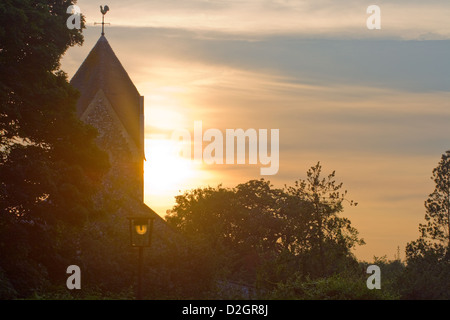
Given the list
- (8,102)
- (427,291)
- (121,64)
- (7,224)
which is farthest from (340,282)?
(427,291)

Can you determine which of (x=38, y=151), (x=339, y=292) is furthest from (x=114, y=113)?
(x=339, y=292)

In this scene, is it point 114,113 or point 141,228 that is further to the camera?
point 114,113

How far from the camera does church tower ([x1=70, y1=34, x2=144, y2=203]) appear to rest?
43.7 meters

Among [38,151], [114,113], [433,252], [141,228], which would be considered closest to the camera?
[141,228]

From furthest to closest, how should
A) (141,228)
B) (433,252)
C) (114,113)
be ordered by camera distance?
(433,252), (114,113), (141,228)

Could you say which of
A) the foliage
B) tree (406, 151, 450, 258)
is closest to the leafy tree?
tree (406, 151, 450, 258)

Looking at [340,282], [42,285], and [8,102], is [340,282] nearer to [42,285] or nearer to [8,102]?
[42,285]

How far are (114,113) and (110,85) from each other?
2.11m

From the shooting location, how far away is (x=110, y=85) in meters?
45.5

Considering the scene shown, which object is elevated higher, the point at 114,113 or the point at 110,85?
the point at 110,85

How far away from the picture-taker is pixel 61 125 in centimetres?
2892

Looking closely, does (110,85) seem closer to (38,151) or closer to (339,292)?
(38,151)

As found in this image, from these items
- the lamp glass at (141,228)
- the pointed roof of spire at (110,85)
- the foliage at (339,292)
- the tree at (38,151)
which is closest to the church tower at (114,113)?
the pointed roof of spire at (110,85)

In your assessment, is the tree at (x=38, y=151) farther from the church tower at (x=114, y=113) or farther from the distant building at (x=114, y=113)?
the church tower at (x=114, y=113)
